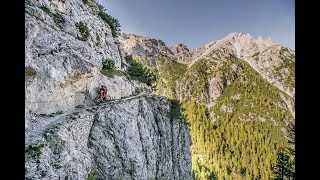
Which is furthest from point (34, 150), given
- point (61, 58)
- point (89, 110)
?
point (61, 58)

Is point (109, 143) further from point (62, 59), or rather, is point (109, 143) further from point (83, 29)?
point (83, 29)

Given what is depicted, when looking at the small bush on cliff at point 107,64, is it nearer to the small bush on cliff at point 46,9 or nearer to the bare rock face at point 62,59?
the bare rock face at point 62,59

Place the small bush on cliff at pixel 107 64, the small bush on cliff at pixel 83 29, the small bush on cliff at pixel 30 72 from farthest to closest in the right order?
the small bush on cliff at pixel 107 64 → the small bush on cliff at pixel 83 29 → the small bush on cliff at pixel 30 72

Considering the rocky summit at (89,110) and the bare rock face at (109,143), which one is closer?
the bare rock face at (109,143)

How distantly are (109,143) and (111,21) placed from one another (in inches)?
1035

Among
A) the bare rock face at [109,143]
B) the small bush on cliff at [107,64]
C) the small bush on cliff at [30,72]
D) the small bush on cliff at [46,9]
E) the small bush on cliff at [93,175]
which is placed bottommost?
the small bush on cliff at [93,175]

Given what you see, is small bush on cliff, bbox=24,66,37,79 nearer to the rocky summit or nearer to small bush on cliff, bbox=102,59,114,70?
the rocky summit

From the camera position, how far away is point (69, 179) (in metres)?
26.6

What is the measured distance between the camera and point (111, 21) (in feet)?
180

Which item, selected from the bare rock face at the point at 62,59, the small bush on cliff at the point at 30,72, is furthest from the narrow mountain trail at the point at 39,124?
the small bush on cliff at the point at 30,72

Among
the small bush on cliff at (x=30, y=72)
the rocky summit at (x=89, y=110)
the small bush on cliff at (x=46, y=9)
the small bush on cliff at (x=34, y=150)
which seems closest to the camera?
the small bush on cliff at (x=34, y=150)

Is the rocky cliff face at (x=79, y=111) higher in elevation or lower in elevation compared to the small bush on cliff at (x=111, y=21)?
lower

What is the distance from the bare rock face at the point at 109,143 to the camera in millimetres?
25031
